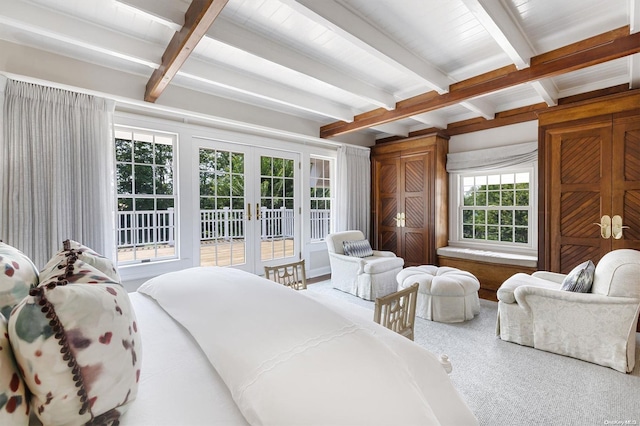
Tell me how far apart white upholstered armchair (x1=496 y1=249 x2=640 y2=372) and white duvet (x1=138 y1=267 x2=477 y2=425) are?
1.90 meters

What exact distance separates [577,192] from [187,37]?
425 cm

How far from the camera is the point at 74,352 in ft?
2.23

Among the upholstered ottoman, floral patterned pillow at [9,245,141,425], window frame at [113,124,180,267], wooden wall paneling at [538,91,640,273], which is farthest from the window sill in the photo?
floral patterned pillow at [9,245,141,425]

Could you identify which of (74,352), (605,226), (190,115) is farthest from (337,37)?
(605,226)

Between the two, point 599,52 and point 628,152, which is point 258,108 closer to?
point 599,52

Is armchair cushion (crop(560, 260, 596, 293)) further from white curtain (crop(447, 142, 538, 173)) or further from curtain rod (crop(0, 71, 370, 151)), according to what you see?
curtain rod (crop(0, 71, 370, 151))

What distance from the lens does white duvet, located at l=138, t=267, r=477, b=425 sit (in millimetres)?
760

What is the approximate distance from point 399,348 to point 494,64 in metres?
2.93

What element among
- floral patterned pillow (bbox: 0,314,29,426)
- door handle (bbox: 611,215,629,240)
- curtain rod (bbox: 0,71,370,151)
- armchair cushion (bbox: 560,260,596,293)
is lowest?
armchair cushion (bbox: 560,260,596,293)

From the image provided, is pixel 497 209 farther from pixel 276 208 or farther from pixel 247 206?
pixel 247 206

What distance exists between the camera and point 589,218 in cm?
323

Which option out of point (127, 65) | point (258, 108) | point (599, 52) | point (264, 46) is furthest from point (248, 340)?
point (258, 108)

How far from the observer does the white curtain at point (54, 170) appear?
240 cm

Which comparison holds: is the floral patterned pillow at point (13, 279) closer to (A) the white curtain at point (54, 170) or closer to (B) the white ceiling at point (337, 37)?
(B) the white ceiling at point (337, 37)
